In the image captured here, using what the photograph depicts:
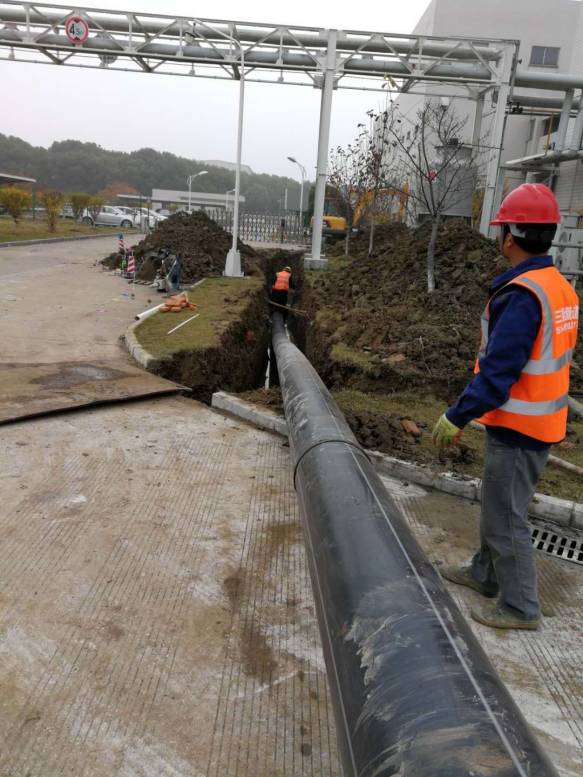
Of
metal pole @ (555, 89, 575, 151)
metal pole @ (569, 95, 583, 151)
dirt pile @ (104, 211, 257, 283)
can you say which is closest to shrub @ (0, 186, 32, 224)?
dirt pile @ (104, 211, 257, 283)

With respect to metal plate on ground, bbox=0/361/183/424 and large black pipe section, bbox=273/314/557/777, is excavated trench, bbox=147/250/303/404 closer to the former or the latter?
metal plate on ground, bbox=0/361/183/424

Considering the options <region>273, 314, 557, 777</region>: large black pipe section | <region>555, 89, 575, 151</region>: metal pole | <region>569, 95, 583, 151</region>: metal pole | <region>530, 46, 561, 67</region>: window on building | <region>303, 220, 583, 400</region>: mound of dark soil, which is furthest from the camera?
<region>530, 46, 561, 67</region>: window on building

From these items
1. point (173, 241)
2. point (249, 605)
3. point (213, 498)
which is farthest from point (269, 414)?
point (173, 241)

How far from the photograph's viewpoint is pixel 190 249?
1759cm

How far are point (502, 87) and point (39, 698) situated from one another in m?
18.5

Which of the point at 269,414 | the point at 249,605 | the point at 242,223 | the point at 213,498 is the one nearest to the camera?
the point at 249,605

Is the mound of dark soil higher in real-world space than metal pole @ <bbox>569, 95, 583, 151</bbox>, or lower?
lower

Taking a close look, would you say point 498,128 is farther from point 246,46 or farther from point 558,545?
point 558,545

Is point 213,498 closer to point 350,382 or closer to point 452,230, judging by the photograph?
point 350,382

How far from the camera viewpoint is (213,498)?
402 cm

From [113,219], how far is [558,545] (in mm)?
40566

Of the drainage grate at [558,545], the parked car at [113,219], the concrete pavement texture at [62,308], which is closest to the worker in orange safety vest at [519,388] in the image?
the drainage grate at [558,545]

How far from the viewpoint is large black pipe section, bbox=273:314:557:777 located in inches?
56.7

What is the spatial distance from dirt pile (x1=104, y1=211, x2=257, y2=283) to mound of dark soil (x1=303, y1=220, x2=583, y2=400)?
4.12 m
